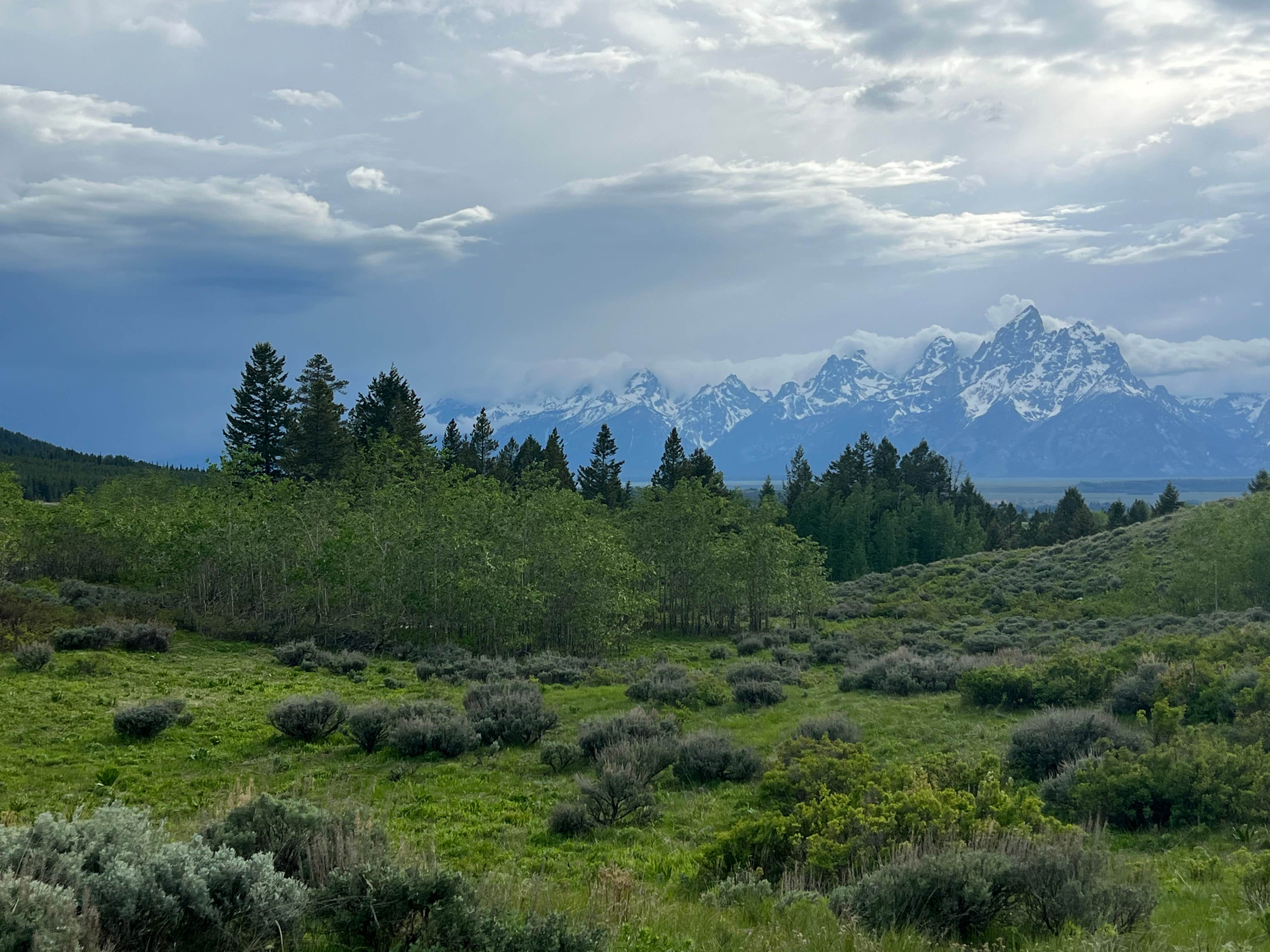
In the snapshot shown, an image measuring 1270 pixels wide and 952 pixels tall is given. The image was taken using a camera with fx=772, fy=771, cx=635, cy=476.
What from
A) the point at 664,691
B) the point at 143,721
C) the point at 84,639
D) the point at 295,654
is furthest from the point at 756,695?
the point at 84,639

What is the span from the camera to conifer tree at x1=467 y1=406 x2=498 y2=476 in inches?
2594

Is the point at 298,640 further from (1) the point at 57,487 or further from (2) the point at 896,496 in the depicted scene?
(1) the point at 57,487

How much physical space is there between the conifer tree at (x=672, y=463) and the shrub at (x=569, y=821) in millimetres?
60469

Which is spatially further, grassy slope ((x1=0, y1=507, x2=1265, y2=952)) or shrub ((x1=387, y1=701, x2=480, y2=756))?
shrub ((x1=387, y1=701, x2=480, y2=756))

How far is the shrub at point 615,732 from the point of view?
44.0 feet

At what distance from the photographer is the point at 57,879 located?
506 centimetres

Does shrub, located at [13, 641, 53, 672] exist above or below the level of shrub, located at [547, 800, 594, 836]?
above

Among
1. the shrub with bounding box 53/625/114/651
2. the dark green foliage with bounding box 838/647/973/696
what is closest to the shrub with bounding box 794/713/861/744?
the dark green foliage with bounding box 838/647/973/696

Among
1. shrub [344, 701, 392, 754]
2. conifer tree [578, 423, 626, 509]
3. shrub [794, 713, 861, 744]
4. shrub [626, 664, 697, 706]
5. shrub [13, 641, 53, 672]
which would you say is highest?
conifer tree [578, 423, 626, 509]

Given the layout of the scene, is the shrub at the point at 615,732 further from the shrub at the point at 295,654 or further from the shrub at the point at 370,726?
the shrub at the point at 295,654

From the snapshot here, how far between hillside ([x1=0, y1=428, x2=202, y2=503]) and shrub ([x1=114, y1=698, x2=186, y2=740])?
7734 cm

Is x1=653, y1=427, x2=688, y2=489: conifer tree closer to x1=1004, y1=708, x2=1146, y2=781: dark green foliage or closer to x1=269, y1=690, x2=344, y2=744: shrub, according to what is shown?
x1=269, y1=690, x2=344, y2=744: shrub

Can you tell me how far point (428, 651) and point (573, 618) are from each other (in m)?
6.99

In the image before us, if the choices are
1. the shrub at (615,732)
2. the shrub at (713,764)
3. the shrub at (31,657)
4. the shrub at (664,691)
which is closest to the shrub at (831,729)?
the shrub at (713,764)
